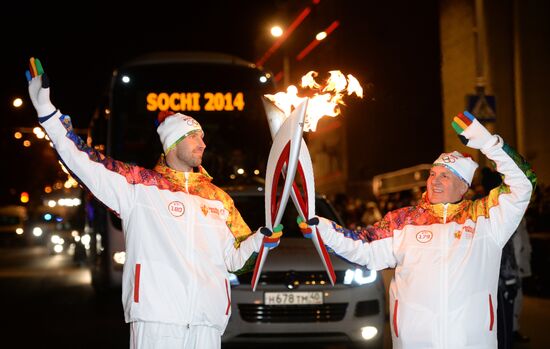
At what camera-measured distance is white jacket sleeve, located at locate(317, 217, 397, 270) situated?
4.66m

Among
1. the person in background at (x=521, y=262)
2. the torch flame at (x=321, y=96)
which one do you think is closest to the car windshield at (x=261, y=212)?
the person in background at (x=521, y=262)

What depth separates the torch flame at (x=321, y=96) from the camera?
204 inches

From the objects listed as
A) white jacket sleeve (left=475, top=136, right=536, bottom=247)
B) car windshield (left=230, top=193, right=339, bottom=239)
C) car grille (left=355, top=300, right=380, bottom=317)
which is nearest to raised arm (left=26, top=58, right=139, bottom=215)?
white jacket sleeve (left=475, top=136, right=536, bottom=247)

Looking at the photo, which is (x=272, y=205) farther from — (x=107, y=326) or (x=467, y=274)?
(x=107, y=326)

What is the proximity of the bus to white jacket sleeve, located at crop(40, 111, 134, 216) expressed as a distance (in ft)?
24.0

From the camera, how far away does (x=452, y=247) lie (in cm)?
459

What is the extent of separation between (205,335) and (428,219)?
128 cm

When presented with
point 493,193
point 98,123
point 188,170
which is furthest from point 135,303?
point 98,123

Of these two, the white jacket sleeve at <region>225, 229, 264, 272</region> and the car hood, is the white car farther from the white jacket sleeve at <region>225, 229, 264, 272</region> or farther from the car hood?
the white jacket sleeve at <region>225, 229, 264, 272</region>

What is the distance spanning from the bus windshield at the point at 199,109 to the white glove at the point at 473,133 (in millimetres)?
7347

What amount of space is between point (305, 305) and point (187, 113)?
4.59 metres

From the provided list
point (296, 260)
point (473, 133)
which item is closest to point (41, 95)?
point (473, 133)

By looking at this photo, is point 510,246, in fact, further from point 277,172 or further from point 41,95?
point 41,95

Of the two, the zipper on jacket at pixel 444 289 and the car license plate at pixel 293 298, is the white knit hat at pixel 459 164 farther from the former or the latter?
the car license plate at pixel 293 298
